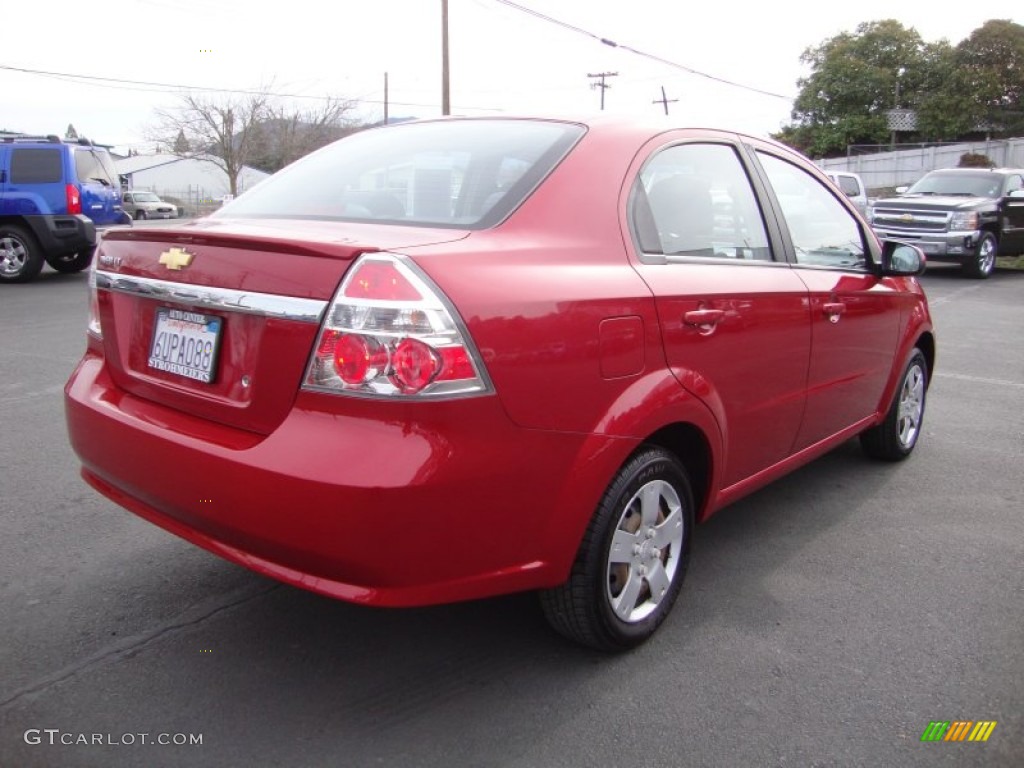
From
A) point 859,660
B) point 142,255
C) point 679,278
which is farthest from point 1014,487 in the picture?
point 142,255

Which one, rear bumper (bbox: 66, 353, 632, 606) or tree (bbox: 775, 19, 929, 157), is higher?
tree (bbox: 775, 19, 929, 157)

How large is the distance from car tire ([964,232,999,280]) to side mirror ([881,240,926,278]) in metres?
12.4

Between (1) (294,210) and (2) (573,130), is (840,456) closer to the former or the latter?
(2) (573,130)

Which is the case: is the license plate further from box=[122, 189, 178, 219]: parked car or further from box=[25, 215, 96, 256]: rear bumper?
box=[122, 189, 178, 219]: parked car

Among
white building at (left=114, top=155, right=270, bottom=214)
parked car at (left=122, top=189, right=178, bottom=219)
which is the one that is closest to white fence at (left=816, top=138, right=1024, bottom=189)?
parked car at (left=122, top=189, right=178, bottom=219)

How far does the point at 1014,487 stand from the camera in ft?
14.7

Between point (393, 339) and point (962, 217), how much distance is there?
596 inches

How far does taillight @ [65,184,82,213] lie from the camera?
1208cm

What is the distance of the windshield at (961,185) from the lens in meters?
15.8

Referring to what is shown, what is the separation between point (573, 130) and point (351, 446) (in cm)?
141

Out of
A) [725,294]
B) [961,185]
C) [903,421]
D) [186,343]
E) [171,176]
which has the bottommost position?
[903,421]

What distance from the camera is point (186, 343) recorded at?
2488 millimetres

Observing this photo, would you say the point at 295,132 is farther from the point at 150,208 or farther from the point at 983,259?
the point at 983,259

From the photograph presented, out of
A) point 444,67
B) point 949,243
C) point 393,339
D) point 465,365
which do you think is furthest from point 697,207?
point 444,67
